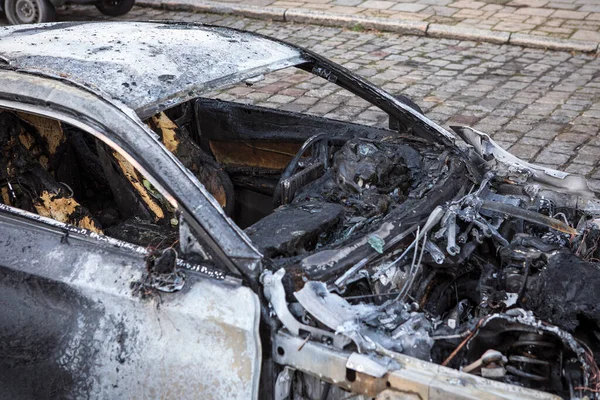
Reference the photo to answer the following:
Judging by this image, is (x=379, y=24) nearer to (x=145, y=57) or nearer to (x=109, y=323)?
(x=145, y=57)

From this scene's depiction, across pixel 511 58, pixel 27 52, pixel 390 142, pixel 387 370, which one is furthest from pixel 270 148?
pixel 511 58

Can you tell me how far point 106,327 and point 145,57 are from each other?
136cm

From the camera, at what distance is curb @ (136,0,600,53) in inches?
369

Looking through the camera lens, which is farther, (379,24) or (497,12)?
(497,12)

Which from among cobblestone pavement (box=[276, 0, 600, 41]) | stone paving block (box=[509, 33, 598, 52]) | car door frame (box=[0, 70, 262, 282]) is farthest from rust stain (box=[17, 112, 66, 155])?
cobblestone pavement (box=[276, 0, 600, 41])

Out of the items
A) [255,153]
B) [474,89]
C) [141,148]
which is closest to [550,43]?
[474,89]

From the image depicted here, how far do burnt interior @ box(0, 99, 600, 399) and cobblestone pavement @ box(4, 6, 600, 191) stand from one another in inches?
91.4

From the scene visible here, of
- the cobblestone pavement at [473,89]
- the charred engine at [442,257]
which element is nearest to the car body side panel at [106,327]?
the charred engine at [442,257]

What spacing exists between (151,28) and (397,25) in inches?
243

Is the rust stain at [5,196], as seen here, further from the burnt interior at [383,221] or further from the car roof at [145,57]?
the car roof at [145,57]

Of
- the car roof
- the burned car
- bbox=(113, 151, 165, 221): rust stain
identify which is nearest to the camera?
the burned car

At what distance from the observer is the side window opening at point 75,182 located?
14.1 ft

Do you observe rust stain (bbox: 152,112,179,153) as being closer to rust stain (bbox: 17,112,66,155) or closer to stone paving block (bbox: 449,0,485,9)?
rust stain (bbox: 17,112,66,155)

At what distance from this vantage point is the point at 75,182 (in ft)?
16.1
